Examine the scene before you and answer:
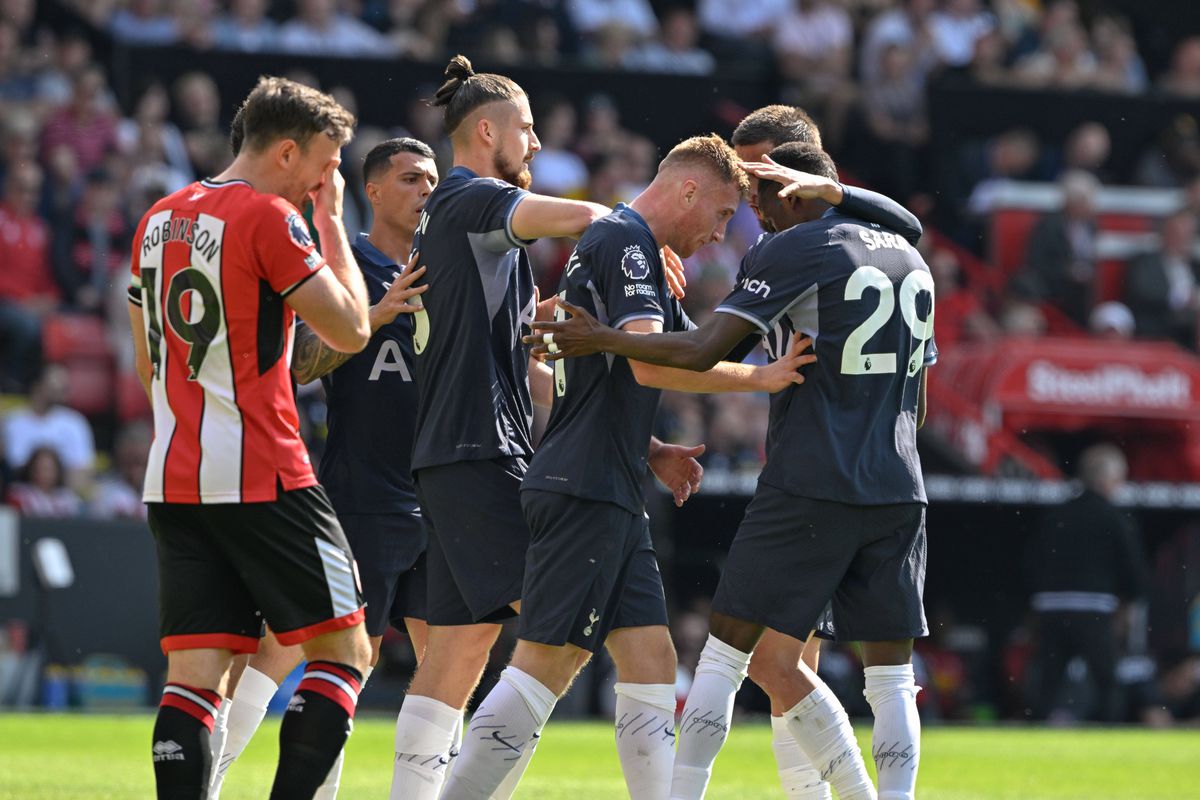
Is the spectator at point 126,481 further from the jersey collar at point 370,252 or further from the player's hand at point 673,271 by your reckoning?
the player's hand at point 673,271

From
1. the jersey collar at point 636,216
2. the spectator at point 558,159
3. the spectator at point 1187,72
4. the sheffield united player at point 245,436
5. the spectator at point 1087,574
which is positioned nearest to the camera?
the sheffield united player at point 245,436

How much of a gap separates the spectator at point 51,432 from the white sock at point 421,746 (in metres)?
9.98

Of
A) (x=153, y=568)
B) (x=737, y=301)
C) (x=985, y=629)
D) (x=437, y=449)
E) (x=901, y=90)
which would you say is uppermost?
(x=901, y=90)

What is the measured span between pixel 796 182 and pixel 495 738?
2.10 m

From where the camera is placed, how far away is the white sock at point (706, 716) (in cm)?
605

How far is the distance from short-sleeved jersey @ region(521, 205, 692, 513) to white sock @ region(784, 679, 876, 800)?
1.02 m

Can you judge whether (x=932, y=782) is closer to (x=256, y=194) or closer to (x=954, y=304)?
(x=256, y=194)

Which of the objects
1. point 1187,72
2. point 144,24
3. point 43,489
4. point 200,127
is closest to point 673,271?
point 43,489

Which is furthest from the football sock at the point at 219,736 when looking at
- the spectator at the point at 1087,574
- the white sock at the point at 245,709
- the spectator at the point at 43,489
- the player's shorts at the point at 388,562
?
the spectator at the point at 1087,574

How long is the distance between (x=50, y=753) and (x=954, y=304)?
11.5 metres

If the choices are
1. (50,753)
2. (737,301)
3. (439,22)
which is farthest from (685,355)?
(439,22)

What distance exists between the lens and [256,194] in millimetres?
5277

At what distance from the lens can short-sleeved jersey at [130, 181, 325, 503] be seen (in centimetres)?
521

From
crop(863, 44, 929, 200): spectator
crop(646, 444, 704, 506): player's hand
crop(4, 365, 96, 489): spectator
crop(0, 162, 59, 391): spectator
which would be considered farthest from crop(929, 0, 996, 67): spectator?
crop(646, 444, 704, 506): player's hand
